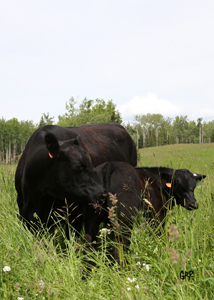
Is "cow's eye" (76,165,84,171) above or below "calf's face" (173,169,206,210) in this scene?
above

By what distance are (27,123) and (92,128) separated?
4477 inches

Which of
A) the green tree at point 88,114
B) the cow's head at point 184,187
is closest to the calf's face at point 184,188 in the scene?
the cow's head at point 184,187

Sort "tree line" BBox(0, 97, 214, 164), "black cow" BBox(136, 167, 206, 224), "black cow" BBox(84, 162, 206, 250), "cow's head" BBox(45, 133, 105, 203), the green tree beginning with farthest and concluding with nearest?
1. "tree line" BBox(0, 97, 214, 164)
2. the green tree
3. "black cow" BBox(136, 167, 206, 224)
4. "cow's head" BBox(45, 133, 105, 203)
5. "black cow" BBox(84, 162, 206, 250)

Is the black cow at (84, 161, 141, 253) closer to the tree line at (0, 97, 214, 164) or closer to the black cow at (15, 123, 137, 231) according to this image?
the black cow at (15, 123, 137, 231)

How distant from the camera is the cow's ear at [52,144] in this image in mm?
3934

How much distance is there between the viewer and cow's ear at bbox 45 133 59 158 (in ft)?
12.9

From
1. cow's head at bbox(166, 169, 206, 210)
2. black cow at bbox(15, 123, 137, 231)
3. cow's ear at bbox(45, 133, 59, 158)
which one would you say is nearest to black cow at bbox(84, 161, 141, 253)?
black cow at bbox(15, 123, 137, 231)

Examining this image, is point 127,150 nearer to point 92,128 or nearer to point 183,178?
point 92,128

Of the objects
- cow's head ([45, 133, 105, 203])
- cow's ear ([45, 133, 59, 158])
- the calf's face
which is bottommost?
the calf's face

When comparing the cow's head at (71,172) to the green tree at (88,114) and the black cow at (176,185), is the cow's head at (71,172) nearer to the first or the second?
the black cow at (176,185)

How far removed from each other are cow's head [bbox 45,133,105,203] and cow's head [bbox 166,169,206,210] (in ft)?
5.79

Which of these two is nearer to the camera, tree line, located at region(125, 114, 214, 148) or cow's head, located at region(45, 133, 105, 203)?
cow's head, located at region(45, 133, 105, 203)

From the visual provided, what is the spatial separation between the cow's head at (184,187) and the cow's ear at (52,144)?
219cm

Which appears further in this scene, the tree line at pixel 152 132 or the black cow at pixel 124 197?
the tree line at pixel 152 132
